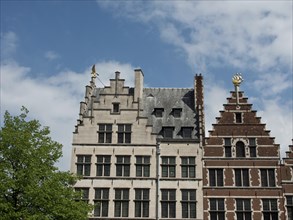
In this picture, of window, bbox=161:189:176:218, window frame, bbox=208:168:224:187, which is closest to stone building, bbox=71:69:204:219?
window, bbox=161:189:176:218

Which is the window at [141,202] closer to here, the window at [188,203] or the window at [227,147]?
the window at [188,203]

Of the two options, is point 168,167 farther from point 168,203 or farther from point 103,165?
point 103,165

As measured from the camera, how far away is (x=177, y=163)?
127ft

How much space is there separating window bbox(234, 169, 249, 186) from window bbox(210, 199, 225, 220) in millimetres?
2117

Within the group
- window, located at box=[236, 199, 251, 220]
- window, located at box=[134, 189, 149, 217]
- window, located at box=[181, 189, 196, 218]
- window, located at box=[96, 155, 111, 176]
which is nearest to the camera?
window, located at box=[236, 199, 251, 220]

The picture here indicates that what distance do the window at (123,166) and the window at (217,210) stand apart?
298 inches

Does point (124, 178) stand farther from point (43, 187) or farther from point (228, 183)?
point (43, 187)

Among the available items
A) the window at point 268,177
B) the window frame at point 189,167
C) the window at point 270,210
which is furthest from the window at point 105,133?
the window at point 270,210

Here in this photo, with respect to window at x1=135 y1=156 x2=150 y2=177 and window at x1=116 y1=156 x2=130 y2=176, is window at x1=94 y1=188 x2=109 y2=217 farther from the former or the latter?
window at x1=135 y1=156 x2=150 y2=177

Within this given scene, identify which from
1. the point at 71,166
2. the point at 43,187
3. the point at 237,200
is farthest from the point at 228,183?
the point at 43,187

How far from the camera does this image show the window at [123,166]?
126 feet

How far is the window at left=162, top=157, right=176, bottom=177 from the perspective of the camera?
38.4 m

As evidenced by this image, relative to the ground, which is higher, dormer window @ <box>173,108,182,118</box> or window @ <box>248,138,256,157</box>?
dormer window @ <box>173,108,182,118</box>

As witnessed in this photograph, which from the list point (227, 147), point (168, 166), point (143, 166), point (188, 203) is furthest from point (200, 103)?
point (188, 203)
